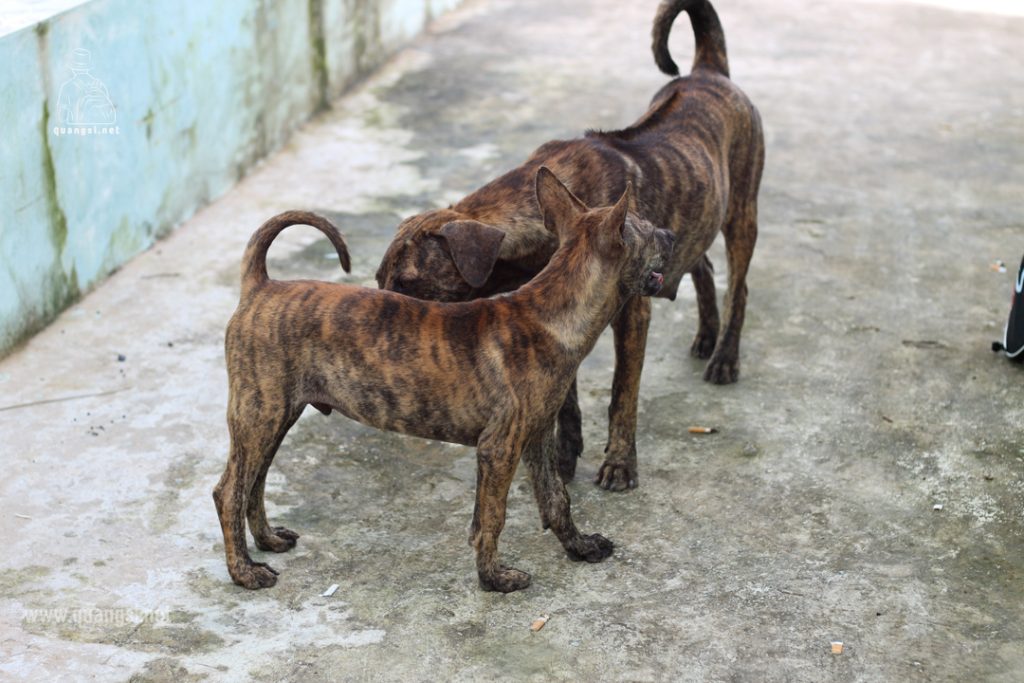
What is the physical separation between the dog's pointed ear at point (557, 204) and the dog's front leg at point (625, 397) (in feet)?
3.01

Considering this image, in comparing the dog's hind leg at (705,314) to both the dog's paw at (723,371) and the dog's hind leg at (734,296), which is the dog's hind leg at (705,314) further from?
the dog's paw at (723,371)

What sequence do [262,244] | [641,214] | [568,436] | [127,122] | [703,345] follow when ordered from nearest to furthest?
[262,244]
[641,214]
[568,436]
[703,345]
[127,122]

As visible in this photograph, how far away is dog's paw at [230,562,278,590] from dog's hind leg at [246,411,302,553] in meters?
0.19

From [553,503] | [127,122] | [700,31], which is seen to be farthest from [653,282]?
[127,122]

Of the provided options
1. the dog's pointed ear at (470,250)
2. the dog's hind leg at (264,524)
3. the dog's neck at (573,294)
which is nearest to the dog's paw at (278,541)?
the dog's hind leg at (264,524)

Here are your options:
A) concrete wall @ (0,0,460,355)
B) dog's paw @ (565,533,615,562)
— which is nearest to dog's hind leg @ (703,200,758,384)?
dog's paw @ (565,533,615,562)

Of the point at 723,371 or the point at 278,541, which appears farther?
the point at 723,371

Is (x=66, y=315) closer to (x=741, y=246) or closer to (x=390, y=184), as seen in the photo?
(x=390, y=184)

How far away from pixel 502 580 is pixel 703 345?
104 inches

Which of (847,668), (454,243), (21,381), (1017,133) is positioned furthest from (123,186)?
(1017,133)

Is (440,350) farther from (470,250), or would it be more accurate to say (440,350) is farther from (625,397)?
(625,397)

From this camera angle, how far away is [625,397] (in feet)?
20.0

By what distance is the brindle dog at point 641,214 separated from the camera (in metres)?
5.50

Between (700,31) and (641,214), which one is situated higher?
(700,31)
